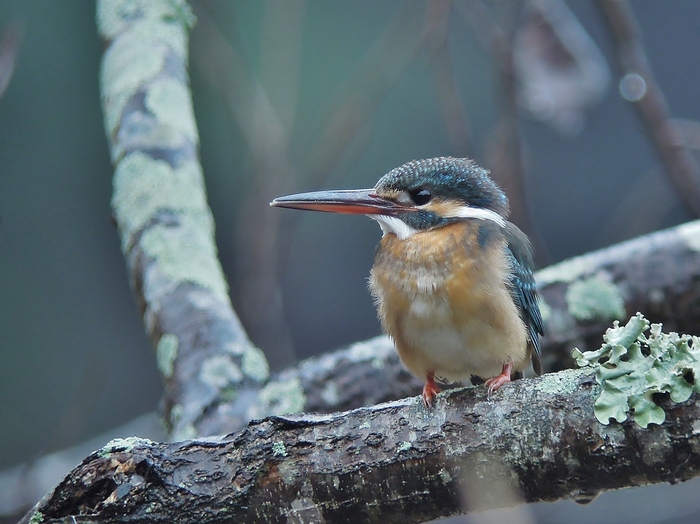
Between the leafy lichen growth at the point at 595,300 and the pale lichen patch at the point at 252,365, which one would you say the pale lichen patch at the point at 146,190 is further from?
the leafy lichen growth at the point at 595,300

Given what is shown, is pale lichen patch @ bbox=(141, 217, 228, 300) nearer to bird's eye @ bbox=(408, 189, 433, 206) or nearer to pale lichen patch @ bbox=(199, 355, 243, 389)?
pale lichen patch @ bbox=(199, 355, 243, 389)

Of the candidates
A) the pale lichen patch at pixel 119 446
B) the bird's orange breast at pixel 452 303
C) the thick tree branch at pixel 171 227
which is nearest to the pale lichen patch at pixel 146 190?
the thick tree branch at pixel 171 227

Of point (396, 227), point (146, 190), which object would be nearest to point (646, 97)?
point (396, 227)

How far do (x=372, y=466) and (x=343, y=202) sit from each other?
989 mm

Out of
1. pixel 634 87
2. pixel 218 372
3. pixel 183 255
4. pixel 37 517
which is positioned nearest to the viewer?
pixel 37 517

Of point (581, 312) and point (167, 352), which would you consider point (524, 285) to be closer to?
point (581, 312)

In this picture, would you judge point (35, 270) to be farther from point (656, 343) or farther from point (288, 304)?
point (656, 343)

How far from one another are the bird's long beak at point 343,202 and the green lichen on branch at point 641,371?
3.05 ft

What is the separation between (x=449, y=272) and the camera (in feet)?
6.84

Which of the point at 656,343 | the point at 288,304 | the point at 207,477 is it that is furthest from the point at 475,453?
the point at 288,304

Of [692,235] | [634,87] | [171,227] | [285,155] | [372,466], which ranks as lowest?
[372,466]

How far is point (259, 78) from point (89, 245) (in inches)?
49.8

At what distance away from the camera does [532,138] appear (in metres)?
4.75

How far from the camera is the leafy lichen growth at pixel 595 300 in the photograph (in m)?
2.85
